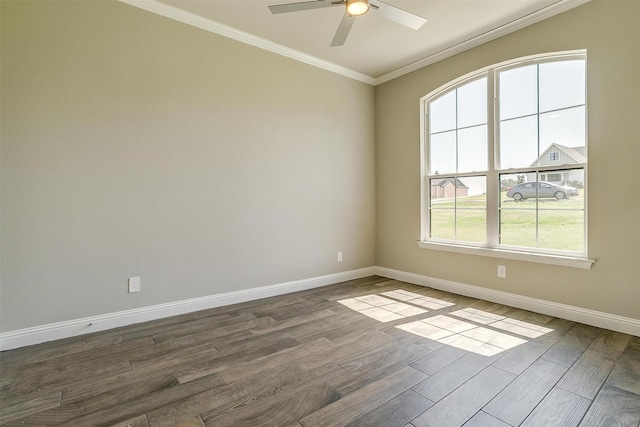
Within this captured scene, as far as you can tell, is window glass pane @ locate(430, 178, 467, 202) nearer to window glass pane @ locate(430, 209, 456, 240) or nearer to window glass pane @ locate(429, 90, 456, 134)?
window glass pane @ locate(430, 209, 456, 240)

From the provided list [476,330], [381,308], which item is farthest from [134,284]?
[476,330]

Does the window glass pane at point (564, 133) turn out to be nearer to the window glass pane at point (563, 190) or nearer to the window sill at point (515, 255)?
the window glass pane at point (563, 190)

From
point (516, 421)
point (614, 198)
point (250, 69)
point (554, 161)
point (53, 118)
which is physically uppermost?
point (250, 69)

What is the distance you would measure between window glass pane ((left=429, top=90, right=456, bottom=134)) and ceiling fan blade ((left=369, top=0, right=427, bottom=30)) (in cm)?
153

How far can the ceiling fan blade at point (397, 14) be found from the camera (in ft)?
7.41

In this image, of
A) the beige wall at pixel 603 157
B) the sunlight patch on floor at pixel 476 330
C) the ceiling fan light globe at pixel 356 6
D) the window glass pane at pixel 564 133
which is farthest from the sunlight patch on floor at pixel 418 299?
the ceiling fan light globe at pixel 356 6

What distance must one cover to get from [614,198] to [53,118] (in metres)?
4.56

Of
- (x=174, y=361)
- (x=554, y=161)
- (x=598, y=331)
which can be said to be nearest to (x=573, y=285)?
(x=598, y=331)

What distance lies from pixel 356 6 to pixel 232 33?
1656 millimetres

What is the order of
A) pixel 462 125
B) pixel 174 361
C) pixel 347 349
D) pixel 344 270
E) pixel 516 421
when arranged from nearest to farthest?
pixel 516 421, pixel 174 361, pixel 347 349, pixel 462 125, pixel 344 270

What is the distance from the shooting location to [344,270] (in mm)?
4258

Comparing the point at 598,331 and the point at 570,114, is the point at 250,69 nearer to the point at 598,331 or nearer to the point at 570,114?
the point at 570,114

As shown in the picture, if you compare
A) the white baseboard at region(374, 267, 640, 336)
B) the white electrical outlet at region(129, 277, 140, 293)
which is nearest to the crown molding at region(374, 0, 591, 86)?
the white baseboard at region(374, 267, 640, 336)

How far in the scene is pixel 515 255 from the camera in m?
3.11
